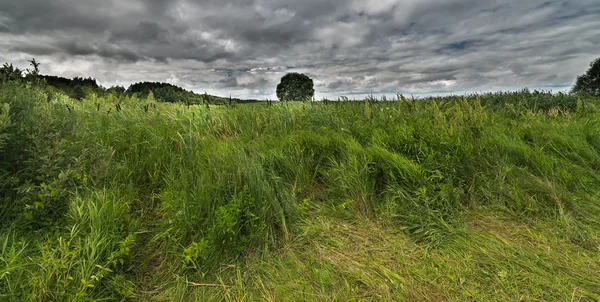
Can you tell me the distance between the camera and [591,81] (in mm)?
17391

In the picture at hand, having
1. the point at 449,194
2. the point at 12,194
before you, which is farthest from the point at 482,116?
the point at 12,194

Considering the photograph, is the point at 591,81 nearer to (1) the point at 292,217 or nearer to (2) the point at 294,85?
(2) the point at 294,85

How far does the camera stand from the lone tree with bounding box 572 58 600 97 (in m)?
17.0

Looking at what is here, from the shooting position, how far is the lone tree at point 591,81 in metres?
17.0

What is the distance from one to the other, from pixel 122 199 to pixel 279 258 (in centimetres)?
148

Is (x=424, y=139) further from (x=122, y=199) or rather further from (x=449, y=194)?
(x=122, y=199)

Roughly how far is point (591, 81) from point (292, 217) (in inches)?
1000

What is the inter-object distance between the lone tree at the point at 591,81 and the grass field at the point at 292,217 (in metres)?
21.1

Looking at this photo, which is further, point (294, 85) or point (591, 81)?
point (294, 85)

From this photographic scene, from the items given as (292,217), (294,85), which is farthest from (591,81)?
(292,217)

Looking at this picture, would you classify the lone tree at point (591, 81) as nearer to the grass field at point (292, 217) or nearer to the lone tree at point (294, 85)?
the lone tree at point (294, 85)

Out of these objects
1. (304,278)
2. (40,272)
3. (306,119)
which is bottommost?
(304,278)

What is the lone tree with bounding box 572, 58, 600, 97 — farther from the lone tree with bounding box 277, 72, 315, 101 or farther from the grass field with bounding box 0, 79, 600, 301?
the grass field with bounding box 0, 79, 600, 301

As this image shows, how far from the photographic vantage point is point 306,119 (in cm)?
476
